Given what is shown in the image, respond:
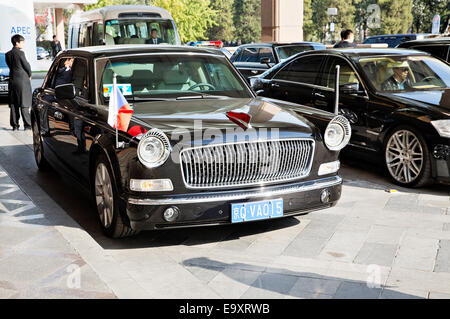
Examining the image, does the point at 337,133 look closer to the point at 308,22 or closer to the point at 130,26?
the point at 130,26

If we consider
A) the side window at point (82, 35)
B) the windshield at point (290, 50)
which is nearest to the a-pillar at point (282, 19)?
the side window at point (82, 35)

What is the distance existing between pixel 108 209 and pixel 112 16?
45.7 feet

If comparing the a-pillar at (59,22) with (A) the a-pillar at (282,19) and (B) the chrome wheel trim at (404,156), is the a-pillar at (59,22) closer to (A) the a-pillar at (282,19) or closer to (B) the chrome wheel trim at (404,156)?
(A) the a-pillar at (282,19)

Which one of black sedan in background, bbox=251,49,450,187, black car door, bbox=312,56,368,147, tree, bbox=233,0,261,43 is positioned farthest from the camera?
tree, bbox=233,0,261,43

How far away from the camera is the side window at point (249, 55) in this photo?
16047mm

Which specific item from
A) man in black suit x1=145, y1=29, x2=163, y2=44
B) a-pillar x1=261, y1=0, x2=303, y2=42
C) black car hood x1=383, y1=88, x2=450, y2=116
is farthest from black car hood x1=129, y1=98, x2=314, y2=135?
a-pillar x1=261, y1=0, x2=303, y2=42

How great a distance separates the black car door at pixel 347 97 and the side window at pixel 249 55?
7.44 metres

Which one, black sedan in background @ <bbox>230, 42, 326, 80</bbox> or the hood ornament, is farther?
black sedan in background @ <bbox>230, 42, 326, 80</bbox>

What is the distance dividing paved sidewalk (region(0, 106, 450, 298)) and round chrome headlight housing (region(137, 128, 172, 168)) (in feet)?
2.54

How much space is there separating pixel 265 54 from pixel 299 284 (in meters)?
11.8

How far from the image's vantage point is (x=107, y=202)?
534cm

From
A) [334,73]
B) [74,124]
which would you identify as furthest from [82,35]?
[74,124]

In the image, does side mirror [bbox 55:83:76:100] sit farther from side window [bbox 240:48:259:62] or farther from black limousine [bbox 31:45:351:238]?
side window [bbox 240:48:259:62]

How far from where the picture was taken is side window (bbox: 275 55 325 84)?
352 inches
